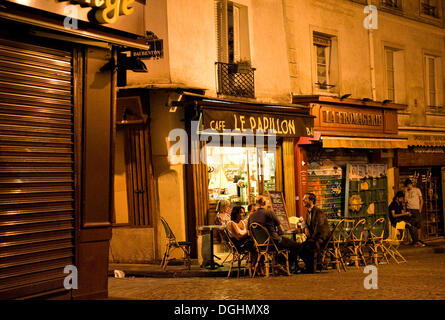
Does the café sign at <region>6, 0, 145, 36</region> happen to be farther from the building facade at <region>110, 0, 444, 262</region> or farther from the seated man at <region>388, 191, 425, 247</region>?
the seated man at <region>388, 191, 425, 247</region>

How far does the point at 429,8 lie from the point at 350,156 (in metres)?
7.34

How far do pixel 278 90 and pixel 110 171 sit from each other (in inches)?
354

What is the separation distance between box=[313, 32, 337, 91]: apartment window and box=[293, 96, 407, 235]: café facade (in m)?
0.95

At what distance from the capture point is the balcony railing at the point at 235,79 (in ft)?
48.0

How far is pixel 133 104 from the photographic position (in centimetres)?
1341

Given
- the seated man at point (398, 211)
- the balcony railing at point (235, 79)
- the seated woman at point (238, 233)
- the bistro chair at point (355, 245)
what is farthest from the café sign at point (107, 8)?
the seated man at point (398, 211)

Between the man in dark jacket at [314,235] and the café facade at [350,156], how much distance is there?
15.4ft

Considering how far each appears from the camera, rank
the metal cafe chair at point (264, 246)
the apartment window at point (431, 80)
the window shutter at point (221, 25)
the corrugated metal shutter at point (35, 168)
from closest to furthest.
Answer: the corrugated metal shutter at point (35, 168)
the metal cafe chair at point (264, 246)
the window shutter at point (221, 25)
the apartment window at point (431, 80)

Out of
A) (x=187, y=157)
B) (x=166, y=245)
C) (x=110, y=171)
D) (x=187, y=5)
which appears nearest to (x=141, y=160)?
(x=187, y=157)

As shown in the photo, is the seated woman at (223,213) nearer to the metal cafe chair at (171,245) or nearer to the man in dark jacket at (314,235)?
the metal cafe chair at (171,245)

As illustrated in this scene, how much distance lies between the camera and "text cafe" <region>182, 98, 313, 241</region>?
13531 millimetres

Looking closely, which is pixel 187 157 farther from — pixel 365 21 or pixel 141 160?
pixel 365 21

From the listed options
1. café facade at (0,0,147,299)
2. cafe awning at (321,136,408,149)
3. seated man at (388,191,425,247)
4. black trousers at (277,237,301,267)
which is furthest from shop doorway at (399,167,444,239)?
café facade at (0,0,147,299)
